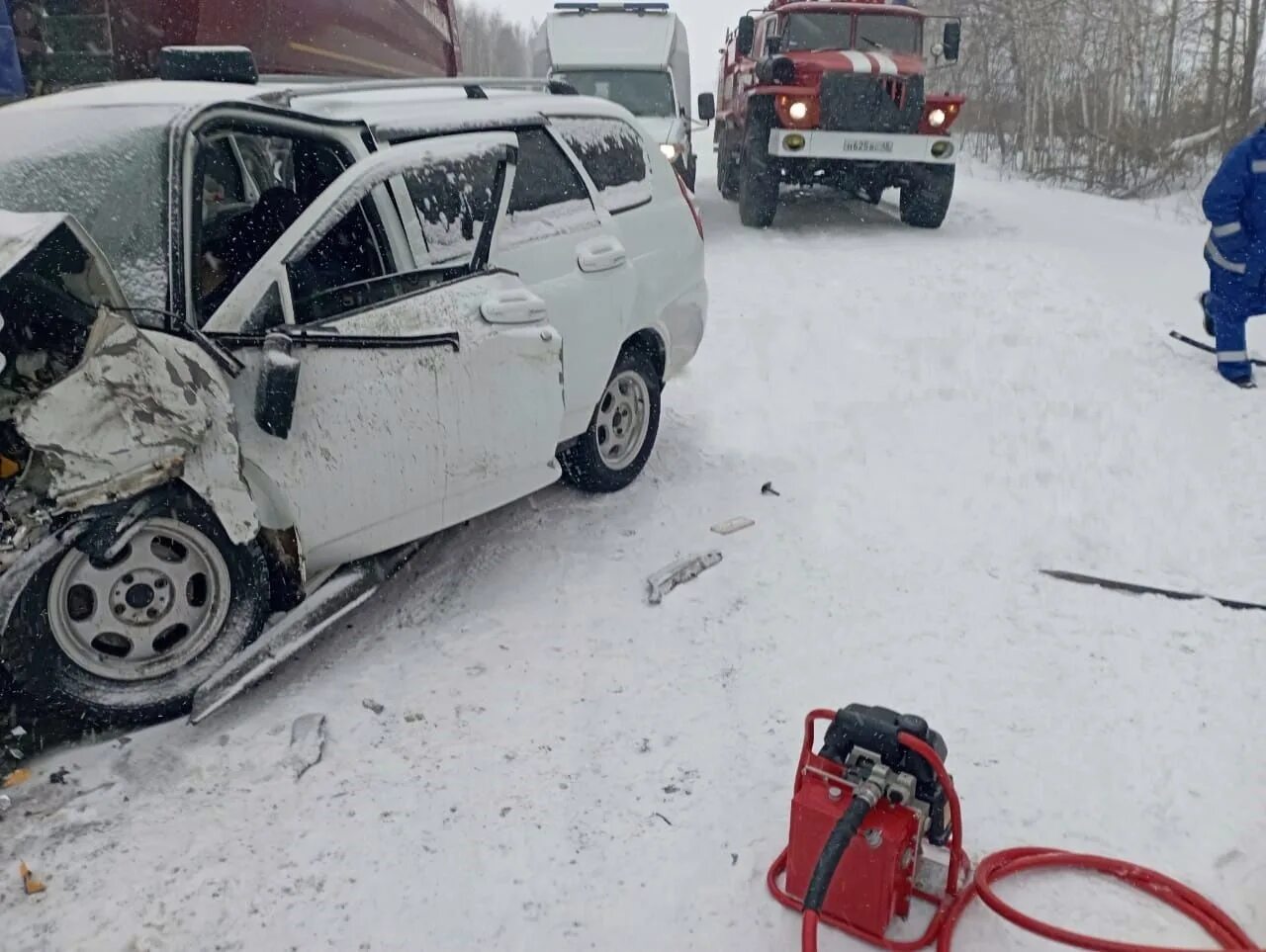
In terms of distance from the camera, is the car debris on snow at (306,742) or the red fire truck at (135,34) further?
the red fire truck at (135,34)

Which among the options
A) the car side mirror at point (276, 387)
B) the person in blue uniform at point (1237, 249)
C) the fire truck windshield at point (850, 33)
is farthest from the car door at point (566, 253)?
the fire truck windshield at point (850, 33)

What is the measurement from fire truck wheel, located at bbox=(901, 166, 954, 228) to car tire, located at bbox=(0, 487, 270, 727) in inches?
396

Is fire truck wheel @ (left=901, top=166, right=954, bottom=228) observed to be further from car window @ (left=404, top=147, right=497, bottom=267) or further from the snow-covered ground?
car window @ (left=404, top=147, right=497, bottom=267)

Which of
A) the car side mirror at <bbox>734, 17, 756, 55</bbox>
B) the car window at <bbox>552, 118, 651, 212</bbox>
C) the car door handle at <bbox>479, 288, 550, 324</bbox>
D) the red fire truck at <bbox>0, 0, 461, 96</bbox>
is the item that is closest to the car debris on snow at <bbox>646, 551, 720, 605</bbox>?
the car door handle at <bbox>479, 288, 550, 324</bbox>

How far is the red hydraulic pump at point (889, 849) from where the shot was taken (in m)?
2.30

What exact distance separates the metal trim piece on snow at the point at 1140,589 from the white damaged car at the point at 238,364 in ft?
7.19

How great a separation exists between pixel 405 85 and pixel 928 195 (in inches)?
329

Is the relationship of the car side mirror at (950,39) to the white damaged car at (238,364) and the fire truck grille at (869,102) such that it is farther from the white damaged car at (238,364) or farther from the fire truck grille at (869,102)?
the white damaged car at (238,364)

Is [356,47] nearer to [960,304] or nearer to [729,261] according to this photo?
[729,261]

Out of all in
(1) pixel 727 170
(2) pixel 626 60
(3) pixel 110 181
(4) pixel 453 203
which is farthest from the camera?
(1) pixel 727 170

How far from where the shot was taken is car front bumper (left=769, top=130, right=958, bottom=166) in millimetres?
10805

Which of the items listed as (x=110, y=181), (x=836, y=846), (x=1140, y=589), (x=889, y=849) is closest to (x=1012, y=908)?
(x=889, y=849)

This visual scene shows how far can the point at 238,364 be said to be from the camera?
3119 millimetres

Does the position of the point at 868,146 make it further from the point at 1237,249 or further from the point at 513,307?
the point at 513,307
